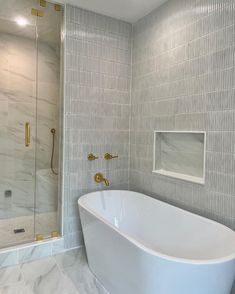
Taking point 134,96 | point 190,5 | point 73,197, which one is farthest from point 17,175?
point 190,5

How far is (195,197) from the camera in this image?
221 cm

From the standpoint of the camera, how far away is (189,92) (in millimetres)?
2260

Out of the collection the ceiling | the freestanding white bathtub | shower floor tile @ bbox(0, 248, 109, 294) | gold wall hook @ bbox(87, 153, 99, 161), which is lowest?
shower floor tile @ bbox(0, 248, 109, 294)

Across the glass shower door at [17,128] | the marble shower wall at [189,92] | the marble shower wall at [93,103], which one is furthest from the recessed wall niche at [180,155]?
the glass shower door at [17,128]

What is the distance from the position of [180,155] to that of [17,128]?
2.12 metres

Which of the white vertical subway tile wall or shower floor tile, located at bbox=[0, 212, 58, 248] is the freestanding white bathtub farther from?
shower floor tile, located at bbox=[0, 212, 58, 248]

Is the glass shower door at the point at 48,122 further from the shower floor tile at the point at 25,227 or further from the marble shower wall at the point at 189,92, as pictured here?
the marble shower wall at the point at 189,92

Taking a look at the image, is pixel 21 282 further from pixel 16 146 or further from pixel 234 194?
pixel 234 194

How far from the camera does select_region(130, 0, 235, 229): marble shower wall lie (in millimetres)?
1936

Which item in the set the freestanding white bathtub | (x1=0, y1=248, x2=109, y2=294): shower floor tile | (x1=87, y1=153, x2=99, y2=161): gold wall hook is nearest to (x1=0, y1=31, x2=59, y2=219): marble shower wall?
(x1=87, y1=153, x2=99, y2=161): gold wall hook

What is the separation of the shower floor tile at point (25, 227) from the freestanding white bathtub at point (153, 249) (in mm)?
638

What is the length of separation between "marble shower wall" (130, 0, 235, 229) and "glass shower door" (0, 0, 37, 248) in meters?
1.34

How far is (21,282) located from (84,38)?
2526 mm

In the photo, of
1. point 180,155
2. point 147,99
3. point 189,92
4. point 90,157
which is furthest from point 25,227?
point 189,92
